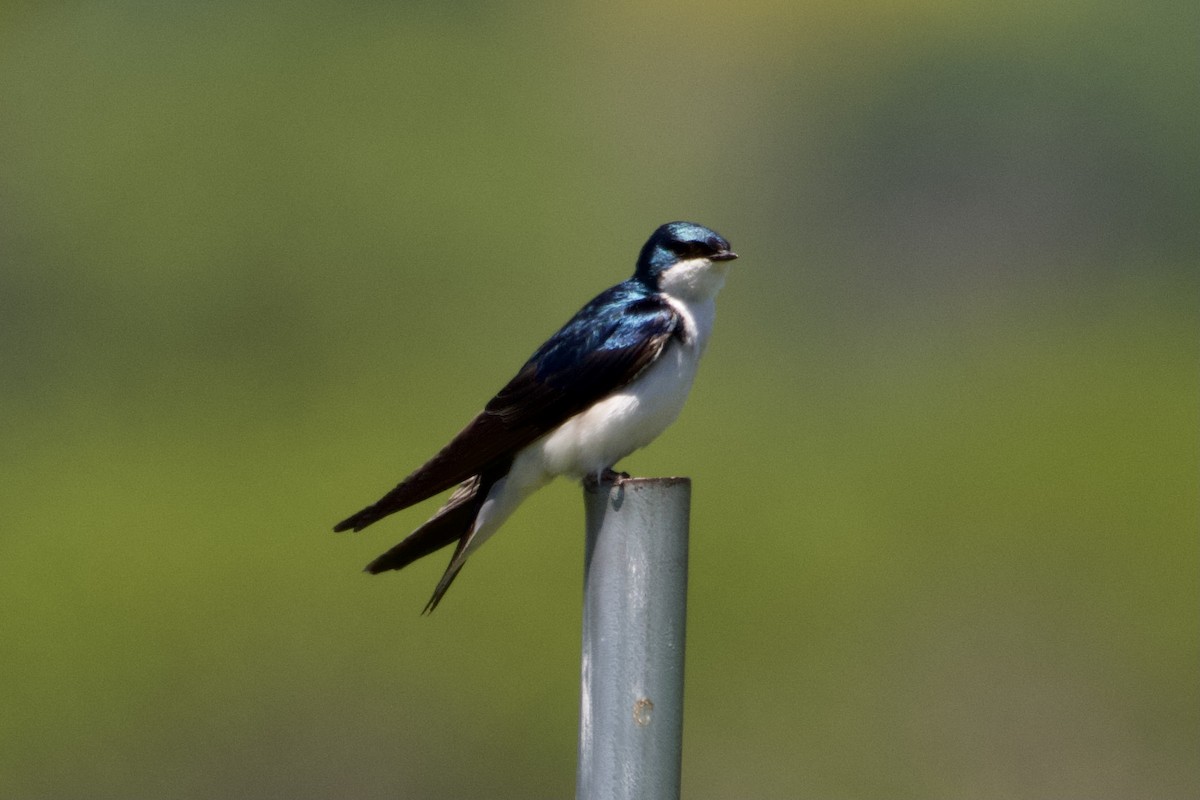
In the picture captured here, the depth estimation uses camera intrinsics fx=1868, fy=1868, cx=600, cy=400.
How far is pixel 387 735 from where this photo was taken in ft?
17.8

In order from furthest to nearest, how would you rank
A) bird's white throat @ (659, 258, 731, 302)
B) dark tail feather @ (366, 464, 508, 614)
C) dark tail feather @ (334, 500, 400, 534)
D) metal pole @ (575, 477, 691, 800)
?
bird's white throat @ (659, 258, 731, 302) < dark tail feather @ (366, 464, 508, 614) < dark tail feather @ (334, 500, 400, 534) < metal pole @ (575, 477, 691, 800)

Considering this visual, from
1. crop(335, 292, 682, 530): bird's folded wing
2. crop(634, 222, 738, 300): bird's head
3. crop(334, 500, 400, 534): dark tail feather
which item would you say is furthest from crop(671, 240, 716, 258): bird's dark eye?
crop(334, 500, 400, 534): dark tail feather

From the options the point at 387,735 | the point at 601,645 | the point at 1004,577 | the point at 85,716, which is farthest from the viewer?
the point at 1004,577

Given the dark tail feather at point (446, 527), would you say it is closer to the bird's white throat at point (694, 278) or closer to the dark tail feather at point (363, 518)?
the dark tail feather at point (363, 518)

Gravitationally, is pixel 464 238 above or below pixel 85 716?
above

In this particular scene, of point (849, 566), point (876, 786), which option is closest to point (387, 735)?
point (876, 786)

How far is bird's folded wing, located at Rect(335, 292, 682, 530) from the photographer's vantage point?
246 centimetres

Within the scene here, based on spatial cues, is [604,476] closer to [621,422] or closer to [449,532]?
[621,422]

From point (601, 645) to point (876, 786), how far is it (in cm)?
369

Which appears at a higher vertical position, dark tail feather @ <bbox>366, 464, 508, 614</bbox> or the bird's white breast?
the bird's white breast

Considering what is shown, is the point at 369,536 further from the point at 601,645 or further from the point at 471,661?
the point at 601,645

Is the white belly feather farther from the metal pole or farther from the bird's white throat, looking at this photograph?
the metal pole

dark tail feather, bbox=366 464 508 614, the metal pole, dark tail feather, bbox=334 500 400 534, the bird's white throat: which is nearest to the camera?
the metal pole

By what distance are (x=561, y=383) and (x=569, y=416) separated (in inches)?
1.8
